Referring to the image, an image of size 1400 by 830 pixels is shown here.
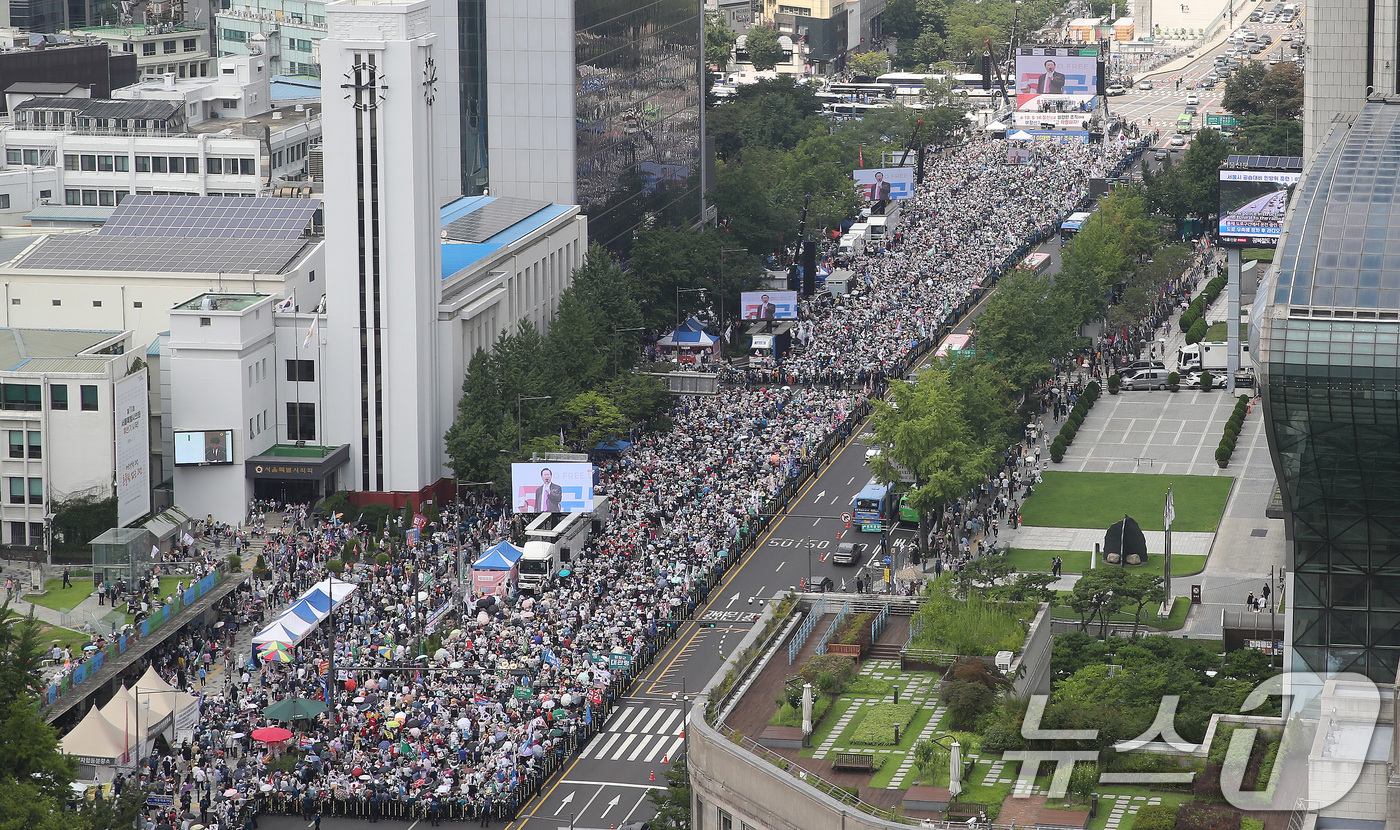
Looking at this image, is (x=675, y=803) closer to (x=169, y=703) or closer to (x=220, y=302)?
(x=169, y=703)

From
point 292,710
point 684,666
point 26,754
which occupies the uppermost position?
point 26,754

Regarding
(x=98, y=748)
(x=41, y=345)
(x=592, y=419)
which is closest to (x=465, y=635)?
(x=98, y=748)

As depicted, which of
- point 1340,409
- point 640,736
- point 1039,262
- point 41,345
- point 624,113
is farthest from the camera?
point 1039,262

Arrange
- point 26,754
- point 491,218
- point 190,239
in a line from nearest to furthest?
point 26,754
point 190,239
point 491,218

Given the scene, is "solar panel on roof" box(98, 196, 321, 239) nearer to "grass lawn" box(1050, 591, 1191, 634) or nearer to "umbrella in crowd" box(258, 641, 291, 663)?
"umbrella in crowd" box(258, 641, 291, 663)

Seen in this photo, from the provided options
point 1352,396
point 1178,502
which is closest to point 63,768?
point 1352,396

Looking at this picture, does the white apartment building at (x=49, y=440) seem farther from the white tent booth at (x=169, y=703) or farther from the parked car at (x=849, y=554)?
the parked car at (x=849, y=554)
